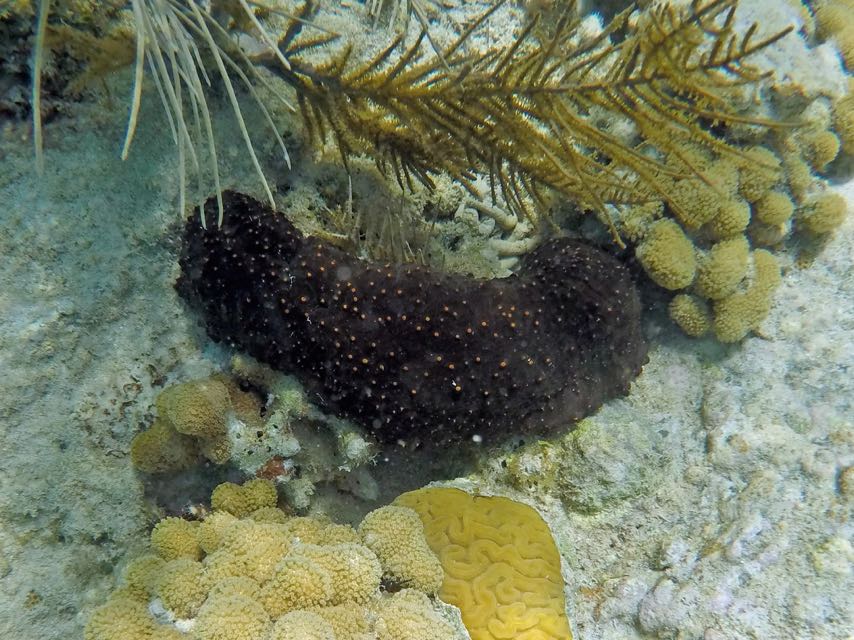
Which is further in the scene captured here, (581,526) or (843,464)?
A: (581,526)

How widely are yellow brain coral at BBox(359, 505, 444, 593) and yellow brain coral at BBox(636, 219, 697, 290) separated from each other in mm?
2668

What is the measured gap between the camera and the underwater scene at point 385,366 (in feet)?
9.98

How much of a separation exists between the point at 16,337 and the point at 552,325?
3.48 meters

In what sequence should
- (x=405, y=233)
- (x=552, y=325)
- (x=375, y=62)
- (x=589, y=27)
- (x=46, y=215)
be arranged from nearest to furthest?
1. (x=375, y=62)
2. (x=46, y=215)
3. (x=552, y=325)
4. (x=405, y=233)
5. (x=589, y=27)

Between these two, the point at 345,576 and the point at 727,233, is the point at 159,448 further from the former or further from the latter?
the point at 727,233

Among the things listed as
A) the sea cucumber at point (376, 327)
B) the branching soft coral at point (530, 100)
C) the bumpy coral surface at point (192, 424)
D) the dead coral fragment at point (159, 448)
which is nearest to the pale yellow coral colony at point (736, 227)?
the branching soft coral at point (530, 100)

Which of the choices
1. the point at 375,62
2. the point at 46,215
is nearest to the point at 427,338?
the point at 375,62

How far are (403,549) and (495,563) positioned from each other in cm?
78

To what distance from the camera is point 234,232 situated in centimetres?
354

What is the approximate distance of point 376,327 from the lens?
138 inches

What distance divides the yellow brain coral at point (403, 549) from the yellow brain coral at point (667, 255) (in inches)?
105

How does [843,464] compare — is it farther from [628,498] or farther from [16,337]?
[16,337]

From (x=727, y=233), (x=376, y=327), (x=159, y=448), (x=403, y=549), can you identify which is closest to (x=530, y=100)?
(x=376, y=327)

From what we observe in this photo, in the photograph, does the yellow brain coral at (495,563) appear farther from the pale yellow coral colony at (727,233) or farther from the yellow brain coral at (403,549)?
the pale yellow coral colony at (727,233)
